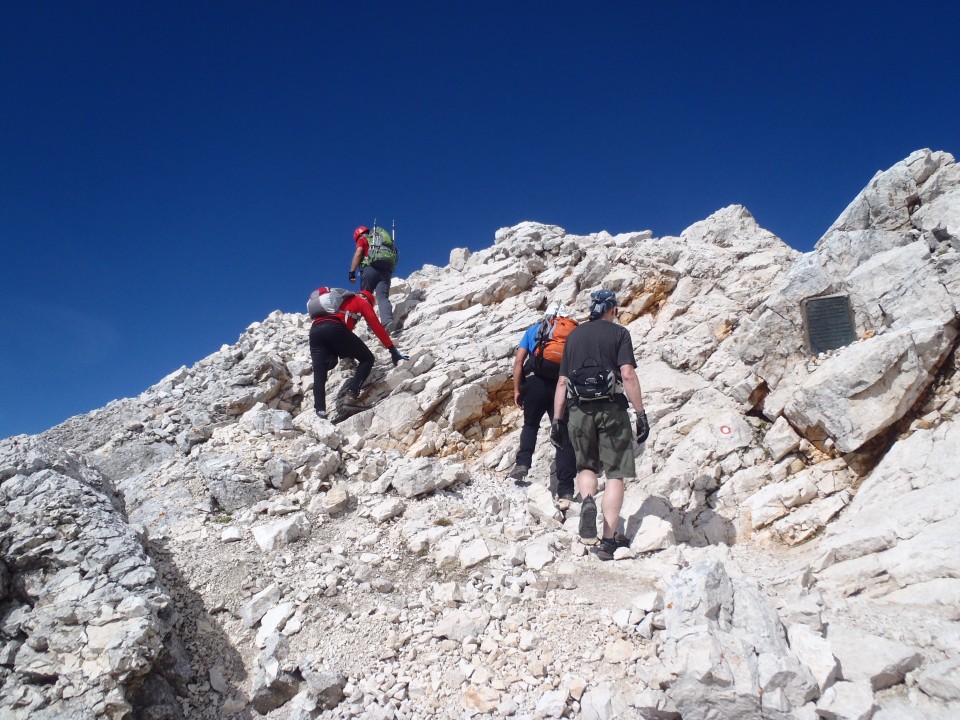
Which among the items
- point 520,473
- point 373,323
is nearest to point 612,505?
point 520,473

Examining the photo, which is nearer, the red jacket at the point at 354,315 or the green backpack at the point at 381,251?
the red jacket at the point at 354,315

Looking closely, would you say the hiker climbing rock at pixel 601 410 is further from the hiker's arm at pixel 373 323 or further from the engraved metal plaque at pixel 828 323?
the hiker's arm at pixel 373 323

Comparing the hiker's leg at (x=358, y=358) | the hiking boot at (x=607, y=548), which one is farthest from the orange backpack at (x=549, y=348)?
the hiker's leg at (x=358, y=358)

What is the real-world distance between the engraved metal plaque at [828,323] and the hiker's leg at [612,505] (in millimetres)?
4397

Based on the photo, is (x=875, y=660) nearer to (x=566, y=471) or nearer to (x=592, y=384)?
(x=592, y=384)

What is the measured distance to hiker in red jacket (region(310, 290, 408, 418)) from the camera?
10.1 metres

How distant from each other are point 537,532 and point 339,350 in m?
5.47

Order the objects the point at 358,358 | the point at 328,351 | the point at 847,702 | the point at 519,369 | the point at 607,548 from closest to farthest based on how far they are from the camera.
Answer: the point at 847,702, the point at 607,548, the point at 519,369, the point at 328,351, the point at 358,358

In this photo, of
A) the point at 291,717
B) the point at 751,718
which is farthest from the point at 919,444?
the point at 291,717

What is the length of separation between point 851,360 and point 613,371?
10.5 feet

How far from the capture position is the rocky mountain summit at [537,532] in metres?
4.10

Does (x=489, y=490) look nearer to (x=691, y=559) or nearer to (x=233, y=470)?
(x=691, y=559)

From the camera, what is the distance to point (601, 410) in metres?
6.52

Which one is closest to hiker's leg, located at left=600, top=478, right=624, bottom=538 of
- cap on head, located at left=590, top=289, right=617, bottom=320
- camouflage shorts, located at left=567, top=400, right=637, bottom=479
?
camouflage shorts, located at left=567, top=400, right=637, bottom=479
